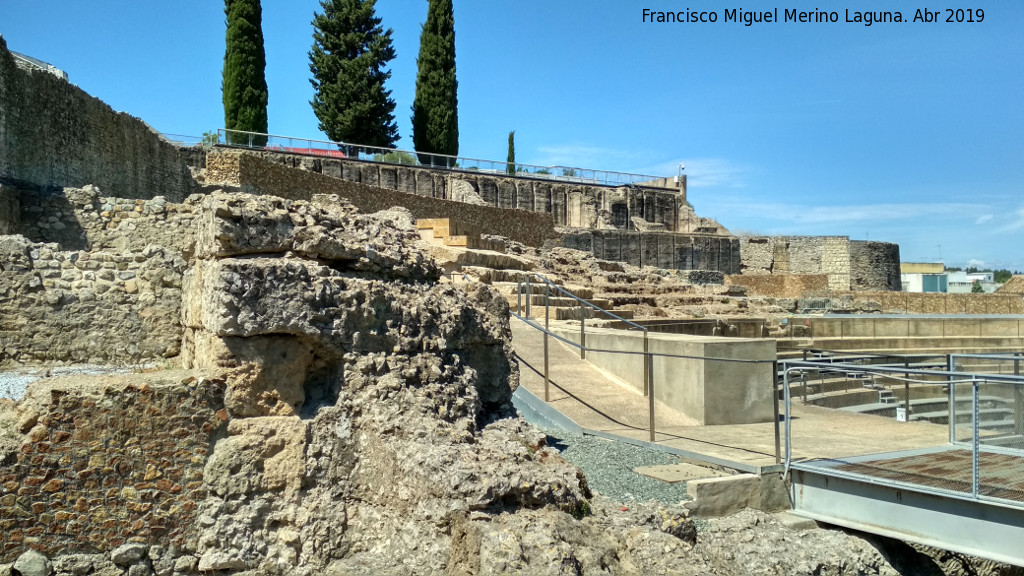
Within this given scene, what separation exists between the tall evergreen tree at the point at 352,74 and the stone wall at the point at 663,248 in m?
13.4

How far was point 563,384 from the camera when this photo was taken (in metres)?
9.48

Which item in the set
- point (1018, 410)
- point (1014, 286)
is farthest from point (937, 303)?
point (1018, 410)

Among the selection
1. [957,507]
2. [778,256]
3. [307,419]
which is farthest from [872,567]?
[778,256]

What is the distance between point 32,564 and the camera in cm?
452

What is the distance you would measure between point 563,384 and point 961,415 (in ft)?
13.7

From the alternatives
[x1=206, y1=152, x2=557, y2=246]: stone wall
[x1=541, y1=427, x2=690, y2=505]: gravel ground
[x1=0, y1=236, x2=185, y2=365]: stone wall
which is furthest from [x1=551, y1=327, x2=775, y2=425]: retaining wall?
[x1=206, y1=152, x2=557, y2=246]: stone wall

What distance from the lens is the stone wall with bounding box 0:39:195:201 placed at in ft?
46.0

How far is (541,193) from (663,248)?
332 inches

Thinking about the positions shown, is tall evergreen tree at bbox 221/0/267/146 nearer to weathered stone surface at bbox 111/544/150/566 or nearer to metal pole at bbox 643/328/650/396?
metal pole at bbox 643/328/650/396

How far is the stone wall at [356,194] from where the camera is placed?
773 inches

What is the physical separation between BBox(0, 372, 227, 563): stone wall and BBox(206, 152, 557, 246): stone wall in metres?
12.8

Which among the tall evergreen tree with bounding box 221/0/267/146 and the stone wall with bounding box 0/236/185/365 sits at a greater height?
the tall evergreen tree with bounding box 221/0/267/146

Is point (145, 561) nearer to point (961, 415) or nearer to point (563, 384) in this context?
point (563, 384)

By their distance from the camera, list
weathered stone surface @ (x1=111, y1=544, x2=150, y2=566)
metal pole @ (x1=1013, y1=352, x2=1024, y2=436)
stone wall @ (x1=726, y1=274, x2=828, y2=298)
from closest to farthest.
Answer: weathered stone surface @ (x1=111, y1=544, x2=150, y2=566) < metal pole @ (x1=1013, y1=352, x2=1024, y2=436) < stone wall @ (x1=726, y1=274, x2=828, y2=298)
